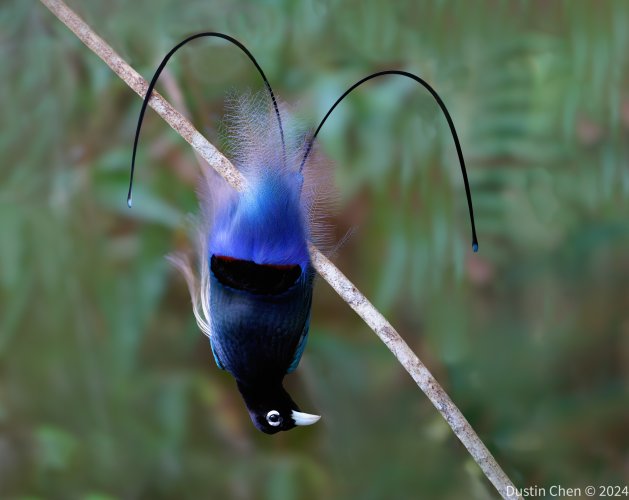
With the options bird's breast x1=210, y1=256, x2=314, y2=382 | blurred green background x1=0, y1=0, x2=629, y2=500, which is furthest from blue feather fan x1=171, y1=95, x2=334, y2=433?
blurred green background x1=0, y1=0, x2=629, y2=500

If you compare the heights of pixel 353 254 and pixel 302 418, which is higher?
pixel 353 254

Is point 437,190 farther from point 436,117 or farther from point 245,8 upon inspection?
point 245,8

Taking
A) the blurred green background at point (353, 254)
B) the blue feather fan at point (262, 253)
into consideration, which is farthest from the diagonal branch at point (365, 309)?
the blurred green background at point (353, 254)

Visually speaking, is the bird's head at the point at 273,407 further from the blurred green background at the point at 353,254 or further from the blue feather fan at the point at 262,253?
the blurred green background at the point at 353,254

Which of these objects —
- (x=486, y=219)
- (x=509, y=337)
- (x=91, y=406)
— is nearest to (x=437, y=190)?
(x=486, y=219)

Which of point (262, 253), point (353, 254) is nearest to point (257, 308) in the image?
point (262, 253)

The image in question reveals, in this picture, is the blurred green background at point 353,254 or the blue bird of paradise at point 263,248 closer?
the blue bird of paradise at point 263,248

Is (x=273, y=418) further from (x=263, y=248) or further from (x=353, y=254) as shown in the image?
(x=353, y=254)
